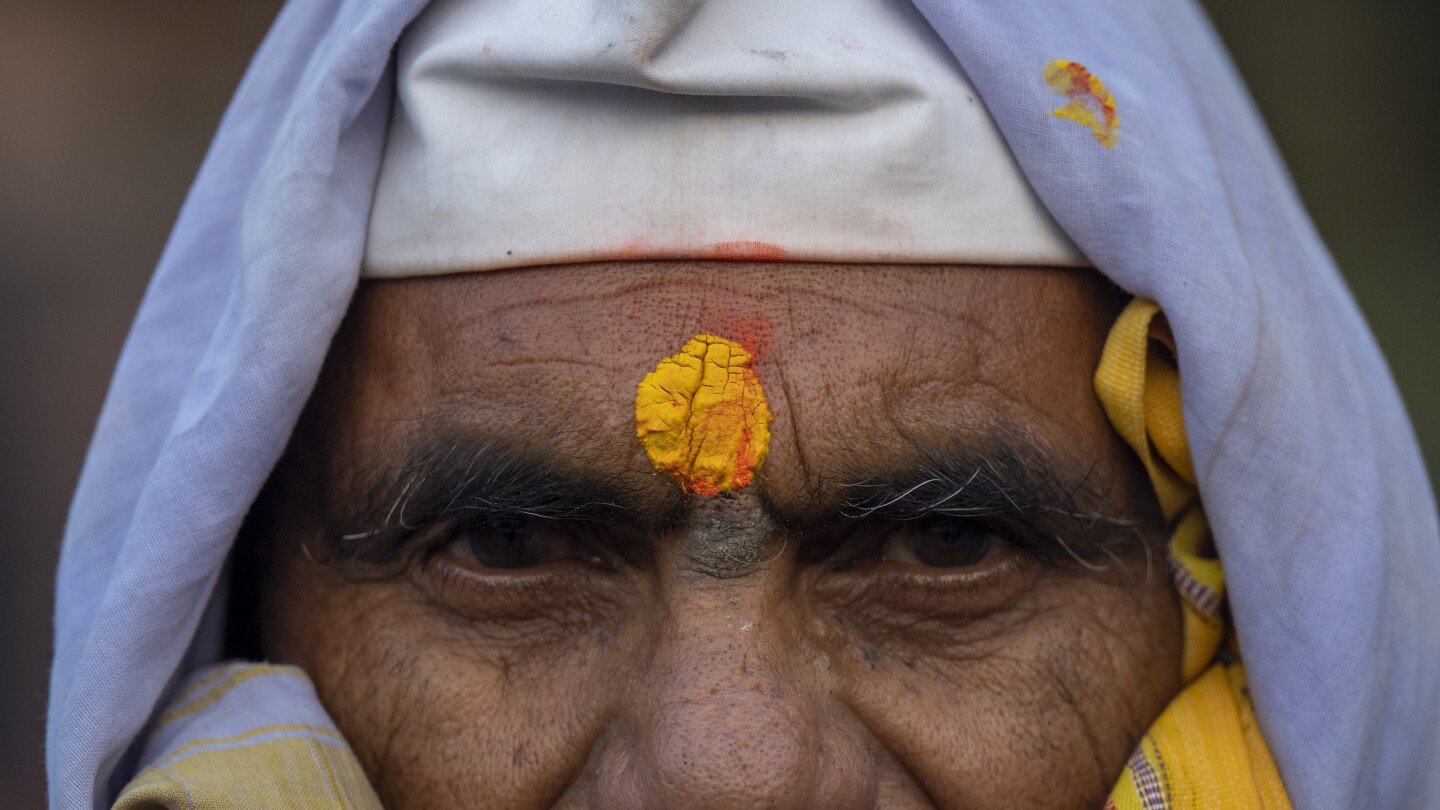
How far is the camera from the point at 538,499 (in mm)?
1948

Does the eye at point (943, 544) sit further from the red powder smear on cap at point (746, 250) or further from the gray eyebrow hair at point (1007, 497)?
the red powder smear on cap at point (746, 250)

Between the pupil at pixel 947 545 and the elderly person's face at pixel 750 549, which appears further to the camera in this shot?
the pupil at pixel 947 545

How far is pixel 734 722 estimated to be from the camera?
5.93 ft

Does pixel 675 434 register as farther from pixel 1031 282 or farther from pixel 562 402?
pixel 1031 282

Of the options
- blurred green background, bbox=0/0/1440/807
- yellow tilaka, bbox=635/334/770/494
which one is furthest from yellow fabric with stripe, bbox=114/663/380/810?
blurred green background, bbox=0/0/1440/807

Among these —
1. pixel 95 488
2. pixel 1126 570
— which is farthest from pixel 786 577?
pixel 95 488

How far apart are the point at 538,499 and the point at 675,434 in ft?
0.69

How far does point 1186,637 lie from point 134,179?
395 cm

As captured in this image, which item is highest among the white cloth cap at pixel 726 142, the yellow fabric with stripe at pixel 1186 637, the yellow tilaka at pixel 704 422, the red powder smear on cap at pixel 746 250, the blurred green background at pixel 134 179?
the white cloth cap at pixel 726 142

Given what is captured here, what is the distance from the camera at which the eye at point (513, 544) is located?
204 centimetres

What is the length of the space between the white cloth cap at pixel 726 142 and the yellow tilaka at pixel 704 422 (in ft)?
0.52

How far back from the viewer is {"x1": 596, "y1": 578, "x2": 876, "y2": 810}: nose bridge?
1780 mm

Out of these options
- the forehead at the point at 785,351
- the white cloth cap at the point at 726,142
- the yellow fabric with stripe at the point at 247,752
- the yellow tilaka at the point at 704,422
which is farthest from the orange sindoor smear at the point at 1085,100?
the yellow fabric with stripe at the point at 247,752

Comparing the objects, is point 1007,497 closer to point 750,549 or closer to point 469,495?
point 750,549
